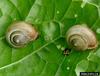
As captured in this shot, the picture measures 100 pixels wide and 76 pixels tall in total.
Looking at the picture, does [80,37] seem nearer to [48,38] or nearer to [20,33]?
[48,38]

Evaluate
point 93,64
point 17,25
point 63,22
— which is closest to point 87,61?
point 93,64

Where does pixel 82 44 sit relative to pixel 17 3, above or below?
below

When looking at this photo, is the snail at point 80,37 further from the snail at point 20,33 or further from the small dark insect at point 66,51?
the snail at point 20,33

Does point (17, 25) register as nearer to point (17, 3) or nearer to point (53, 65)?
point (17, 3)

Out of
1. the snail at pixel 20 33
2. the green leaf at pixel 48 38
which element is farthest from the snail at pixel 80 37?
the snail at pixel 20 33

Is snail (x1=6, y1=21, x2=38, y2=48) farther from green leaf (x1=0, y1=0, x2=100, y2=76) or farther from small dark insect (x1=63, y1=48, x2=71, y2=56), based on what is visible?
small dark insect (x1=63, y1=48, x2=71, y2=56)
